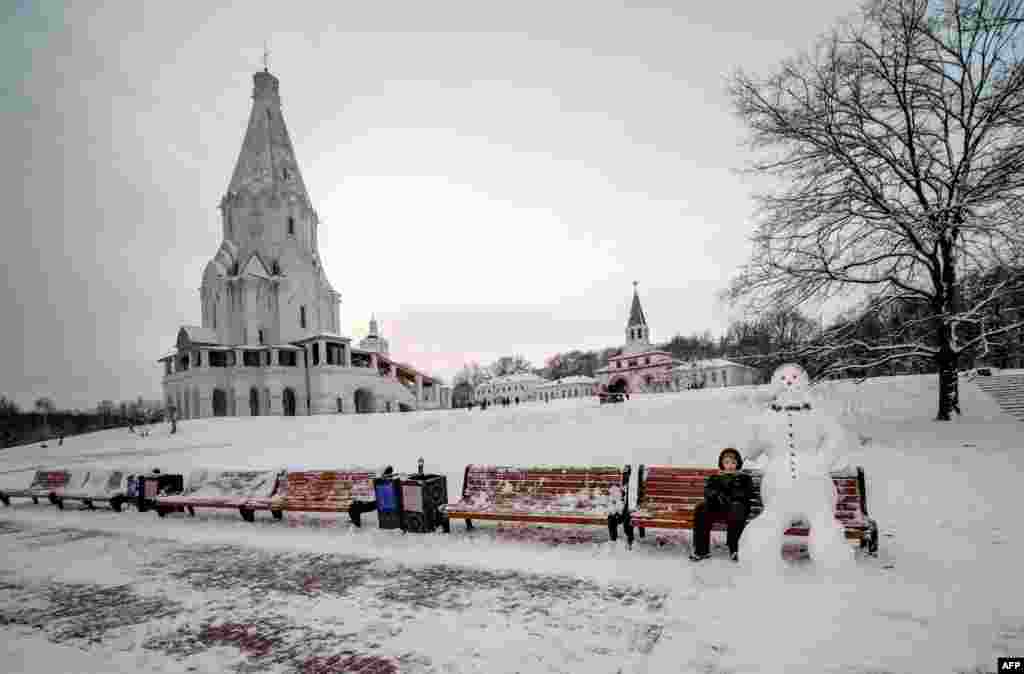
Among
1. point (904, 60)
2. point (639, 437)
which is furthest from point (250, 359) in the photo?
point (904, 60)

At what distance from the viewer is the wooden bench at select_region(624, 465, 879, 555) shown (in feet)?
18.8

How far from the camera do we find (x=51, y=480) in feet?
42.7

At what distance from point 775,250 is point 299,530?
43.9 feet

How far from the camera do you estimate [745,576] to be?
17.7 feet

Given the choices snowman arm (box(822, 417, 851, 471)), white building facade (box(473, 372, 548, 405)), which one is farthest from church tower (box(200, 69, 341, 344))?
white building facade (box(473, 372, 548, 405))

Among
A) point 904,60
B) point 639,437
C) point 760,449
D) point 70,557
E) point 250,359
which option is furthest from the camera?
point 250,359

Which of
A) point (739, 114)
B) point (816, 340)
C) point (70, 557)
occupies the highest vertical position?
point (739, 114)

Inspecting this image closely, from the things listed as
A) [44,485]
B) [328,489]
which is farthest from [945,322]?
[44,485]

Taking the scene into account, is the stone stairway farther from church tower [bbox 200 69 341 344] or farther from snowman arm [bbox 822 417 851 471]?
church tower [bbox 200 69 341 344]

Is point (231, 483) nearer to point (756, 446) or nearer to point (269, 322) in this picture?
point (756, 446)

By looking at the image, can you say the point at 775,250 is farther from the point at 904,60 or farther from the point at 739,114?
the point at 904,60

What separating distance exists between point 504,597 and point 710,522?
249 centimetres

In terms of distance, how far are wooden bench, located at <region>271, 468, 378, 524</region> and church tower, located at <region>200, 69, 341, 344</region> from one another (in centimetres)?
4581

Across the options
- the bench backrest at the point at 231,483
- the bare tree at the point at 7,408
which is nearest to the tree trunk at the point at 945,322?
the bench backrest at the point at 231,483
